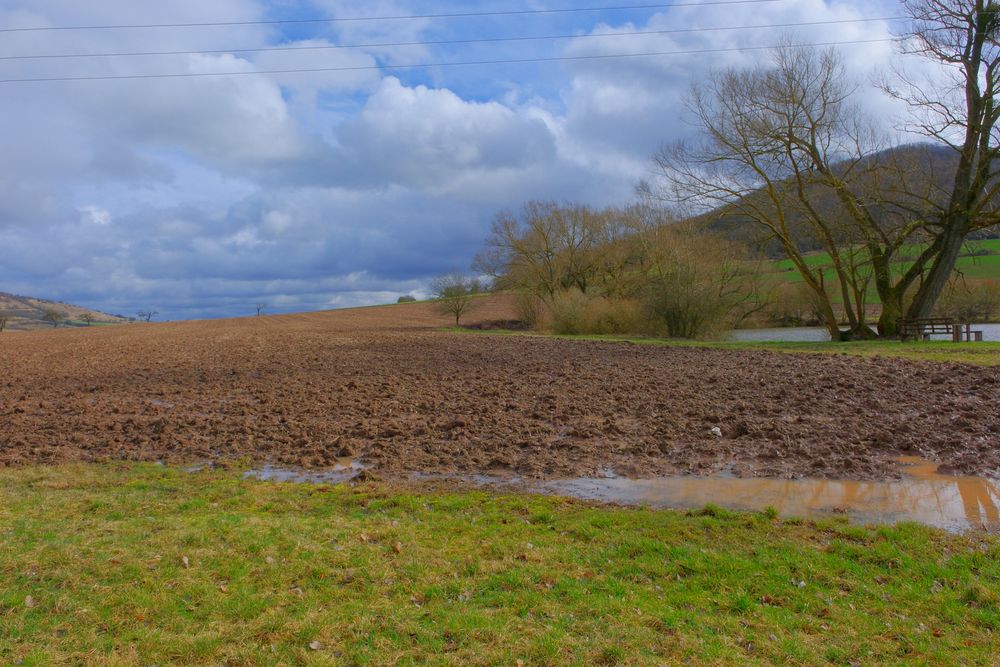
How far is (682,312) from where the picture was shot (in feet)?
124

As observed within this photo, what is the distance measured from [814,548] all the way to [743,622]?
1.74 metres

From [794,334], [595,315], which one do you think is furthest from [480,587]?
[794,334]

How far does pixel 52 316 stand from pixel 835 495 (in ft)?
337

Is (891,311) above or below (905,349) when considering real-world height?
above

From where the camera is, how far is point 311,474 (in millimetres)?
9297

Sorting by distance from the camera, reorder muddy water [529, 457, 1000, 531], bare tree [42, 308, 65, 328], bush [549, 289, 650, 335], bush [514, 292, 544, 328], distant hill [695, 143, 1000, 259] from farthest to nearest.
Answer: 1. bare tree [42, 308, 65, 328]
2. bush [514, 292, 544, 328]
3. bush [549, 289, 650, 335]
4. distant hill [695, 143, 1000, 259]
5. muddy water [529, 457, 1000, 531]

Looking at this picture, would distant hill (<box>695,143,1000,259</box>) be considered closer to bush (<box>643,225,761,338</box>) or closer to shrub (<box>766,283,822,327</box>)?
bush (<box>643,225,761,338</box>)

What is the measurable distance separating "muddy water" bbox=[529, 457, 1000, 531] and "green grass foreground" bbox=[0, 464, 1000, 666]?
0.57m

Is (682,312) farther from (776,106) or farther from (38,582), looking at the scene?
(38,582)

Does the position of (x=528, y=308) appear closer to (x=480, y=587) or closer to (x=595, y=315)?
(x=595, y=315)

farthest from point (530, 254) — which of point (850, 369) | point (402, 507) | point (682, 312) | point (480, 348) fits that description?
point (402, 507)

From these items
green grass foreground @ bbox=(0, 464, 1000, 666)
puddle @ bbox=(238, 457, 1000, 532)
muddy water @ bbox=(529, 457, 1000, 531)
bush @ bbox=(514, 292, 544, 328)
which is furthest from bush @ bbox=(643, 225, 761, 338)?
green grass foreground @ bbox=(0, 464, 1000, 666)

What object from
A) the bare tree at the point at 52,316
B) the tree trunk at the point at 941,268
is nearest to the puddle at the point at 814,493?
the tree trunk at the point at 941,268

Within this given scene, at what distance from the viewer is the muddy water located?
683 cm
